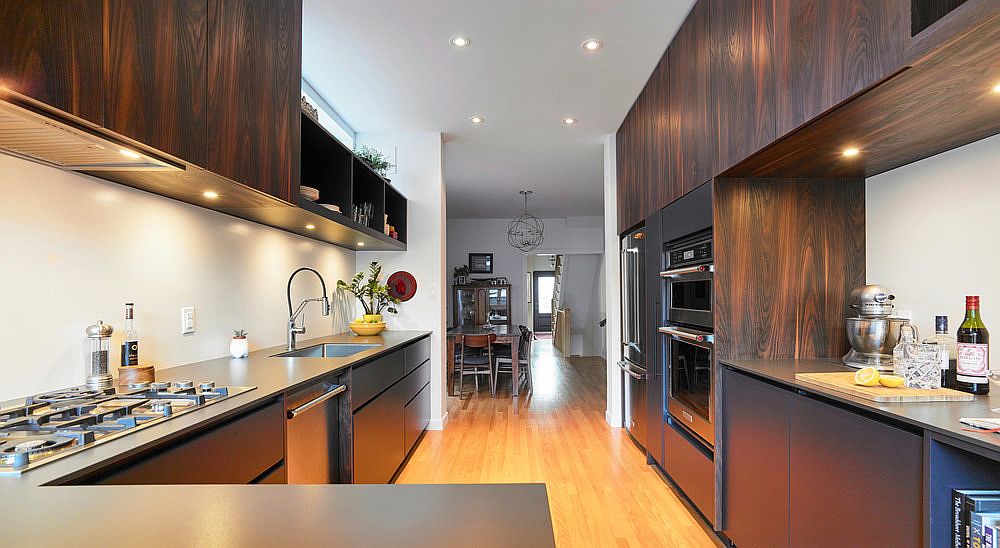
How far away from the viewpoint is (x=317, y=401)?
1.99m

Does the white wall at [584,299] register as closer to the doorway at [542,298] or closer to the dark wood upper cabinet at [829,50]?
the doorway at [542,298]

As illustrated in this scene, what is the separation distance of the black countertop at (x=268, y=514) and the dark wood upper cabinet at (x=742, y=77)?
169 cm

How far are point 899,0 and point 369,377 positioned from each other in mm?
2516

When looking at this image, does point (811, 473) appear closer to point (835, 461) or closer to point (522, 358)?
point (835, 461)

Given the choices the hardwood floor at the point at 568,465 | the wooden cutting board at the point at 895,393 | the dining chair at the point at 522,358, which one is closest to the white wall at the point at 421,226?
the hardwood floor at the point at 568,465

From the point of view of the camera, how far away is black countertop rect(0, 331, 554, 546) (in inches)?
24.2

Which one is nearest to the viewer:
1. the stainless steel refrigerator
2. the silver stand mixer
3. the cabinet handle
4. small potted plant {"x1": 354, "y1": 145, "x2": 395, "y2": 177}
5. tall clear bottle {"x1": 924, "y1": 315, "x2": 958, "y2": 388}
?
tall clear bottle {"x1": 924, "y1": 315, "x2": 958, "y2": 388}

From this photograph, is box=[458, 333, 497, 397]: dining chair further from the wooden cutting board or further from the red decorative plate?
the wooden cutting board

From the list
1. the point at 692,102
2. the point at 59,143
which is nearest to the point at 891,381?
the point at 692,102

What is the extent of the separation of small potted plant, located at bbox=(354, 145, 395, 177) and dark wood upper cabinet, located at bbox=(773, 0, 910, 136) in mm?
2767

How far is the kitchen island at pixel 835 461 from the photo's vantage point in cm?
118

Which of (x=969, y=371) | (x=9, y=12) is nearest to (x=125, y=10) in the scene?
(x=9, y=12)

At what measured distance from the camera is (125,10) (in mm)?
1267

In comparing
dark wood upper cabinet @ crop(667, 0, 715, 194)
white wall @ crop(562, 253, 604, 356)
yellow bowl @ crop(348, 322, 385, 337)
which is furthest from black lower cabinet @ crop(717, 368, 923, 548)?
white wall @ crop(562, 253, 604, 356)
